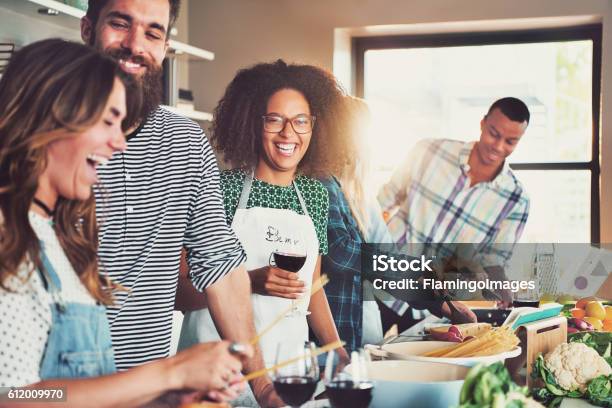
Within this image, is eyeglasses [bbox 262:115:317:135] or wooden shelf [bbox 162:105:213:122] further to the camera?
wooden shelf [bbox 162:105:213:122]

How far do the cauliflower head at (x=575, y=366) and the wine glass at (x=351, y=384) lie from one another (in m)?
0.77

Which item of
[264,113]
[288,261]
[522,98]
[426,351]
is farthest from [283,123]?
[522,98]

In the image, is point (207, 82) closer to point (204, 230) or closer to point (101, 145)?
point (204, 230)

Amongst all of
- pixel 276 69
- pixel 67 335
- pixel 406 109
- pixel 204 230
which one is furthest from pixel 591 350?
pixel 406 109

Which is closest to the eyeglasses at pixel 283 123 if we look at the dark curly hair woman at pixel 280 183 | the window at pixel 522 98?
the dark curly hair woman at pixel 280 183

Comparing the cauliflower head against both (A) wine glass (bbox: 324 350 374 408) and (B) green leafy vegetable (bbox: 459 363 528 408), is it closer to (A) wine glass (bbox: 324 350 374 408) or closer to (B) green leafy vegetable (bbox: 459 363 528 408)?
(B) green leafy vegetable (bbox: 459 363 528 408)

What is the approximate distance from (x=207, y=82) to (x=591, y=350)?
3.47 metres

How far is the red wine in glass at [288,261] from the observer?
2.29m

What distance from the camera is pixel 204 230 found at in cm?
193

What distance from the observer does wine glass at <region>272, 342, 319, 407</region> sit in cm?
129

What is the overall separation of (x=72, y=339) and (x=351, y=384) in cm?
43

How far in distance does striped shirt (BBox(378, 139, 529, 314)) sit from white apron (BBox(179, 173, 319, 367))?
2.08 metres

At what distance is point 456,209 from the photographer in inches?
184

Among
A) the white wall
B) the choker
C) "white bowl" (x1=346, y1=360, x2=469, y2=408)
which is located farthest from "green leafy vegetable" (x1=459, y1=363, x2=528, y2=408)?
the white wall
